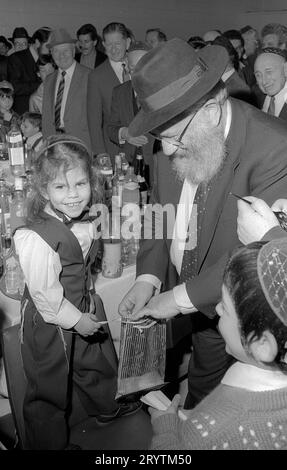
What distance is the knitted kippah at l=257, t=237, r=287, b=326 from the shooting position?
42.6 inches

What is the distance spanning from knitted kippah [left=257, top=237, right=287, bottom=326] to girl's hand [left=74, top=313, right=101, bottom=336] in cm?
106

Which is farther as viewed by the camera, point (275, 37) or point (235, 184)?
point (275, 37)

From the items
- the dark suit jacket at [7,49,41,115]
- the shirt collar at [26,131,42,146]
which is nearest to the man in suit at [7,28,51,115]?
the dark suit jacket at [7,49,41,115]

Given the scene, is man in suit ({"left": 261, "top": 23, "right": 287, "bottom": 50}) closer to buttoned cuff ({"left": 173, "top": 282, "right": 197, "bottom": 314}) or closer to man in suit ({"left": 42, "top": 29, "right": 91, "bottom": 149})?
man in suit ({"left": 42, "top": 29, "right": 91, "bottom": 149})

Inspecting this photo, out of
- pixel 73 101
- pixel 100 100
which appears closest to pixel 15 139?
pixel 100 100

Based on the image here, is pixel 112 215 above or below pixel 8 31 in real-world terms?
below

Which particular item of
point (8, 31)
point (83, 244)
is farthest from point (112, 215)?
point (8, 31)

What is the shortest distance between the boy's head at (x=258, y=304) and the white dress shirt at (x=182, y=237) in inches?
29.5

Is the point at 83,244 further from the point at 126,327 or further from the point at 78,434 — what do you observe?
the point at 78,434

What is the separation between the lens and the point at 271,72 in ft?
14.6

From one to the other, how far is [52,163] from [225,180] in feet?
2.28

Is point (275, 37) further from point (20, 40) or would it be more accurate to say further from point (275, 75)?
point (20, 40)

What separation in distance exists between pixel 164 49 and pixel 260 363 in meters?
1.23
